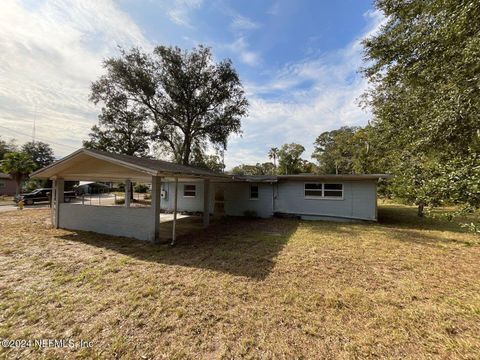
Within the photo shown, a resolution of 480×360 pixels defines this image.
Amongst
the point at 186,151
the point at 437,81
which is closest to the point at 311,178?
the point at 437,81

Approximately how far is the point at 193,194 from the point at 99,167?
278 inches

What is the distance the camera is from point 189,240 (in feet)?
25.7

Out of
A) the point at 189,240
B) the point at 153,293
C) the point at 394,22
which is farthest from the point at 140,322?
the point at 394,22

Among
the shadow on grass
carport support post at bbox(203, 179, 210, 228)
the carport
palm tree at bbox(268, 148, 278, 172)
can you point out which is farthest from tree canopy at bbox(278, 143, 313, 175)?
the shadow on grass

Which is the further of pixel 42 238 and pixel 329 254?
pixel 42 238

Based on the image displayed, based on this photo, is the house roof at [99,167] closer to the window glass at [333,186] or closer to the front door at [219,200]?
the front door at [219,200]

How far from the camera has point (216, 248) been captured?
6.80m

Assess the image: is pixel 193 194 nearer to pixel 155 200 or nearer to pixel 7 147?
pixel 155 200

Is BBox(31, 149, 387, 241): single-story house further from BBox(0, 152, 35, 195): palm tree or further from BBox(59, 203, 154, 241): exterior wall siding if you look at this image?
BBox(0, 152, 35, 195): palm tree

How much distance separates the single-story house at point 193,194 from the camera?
24.6ft

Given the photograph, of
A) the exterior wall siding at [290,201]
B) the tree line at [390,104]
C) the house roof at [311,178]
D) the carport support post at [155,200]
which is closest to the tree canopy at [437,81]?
the tree line at [390,104]

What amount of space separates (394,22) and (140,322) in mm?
10393

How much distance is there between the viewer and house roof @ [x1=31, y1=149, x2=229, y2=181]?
282 inches

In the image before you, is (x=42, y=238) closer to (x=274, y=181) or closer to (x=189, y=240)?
(x=189, y=240)
